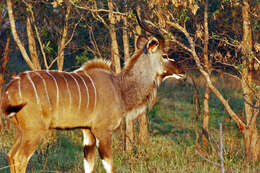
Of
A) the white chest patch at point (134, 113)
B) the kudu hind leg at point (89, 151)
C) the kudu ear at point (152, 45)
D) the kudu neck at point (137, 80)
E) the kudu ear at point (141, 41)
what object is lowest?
the kudu hind leg at point (89, 151)

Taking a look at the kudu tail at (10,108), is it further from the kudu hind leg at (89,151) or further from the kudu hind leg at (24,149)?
the kudu hind leg at (89,151)

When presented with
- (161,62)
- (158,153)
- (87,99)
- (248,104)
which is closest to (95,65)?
(87,99)

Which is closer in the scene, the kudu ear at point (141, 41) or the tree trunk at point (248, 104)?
the kudu ear at point (141, 41)

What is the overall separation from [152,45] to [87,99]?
938 mm

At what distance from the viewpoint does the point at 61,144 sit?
571 centimetres

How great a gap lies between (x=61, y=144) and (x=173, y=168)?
174cm

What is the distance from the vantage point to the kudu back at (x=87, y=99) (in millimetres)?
3477

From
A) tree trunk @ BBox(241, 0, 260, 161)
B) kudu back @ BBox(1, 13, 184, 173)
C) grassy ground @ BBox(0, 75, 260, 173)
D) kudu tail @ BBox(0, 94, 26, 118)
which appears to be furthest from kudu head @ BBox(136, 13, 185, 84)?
kudu tail @ BBox(0, 94, 26, 118)

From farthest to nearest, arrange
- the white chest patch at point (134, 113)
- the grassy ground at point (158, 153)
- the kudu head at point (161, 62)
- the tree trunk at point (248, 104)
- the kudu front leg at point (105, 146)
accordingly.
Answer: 1. the tree trunk at point (248, 104)
2. the grassy ground at point (158, 153)
3. the kudu head at point (161, 62)
4. the white chest patch at point (134, 113)
5. the kudu front leg at point (105, 146)

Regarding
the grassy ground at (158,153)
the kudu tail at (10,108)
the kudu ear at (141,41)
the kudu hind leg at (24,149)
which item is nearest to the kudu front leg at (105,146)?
the grassy ground at (158,153)

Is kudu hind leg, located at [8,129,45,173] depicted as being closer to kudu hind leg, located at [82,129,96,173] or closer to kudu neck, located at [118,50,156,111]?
kudu hind leg, located at [82,129,96,173]

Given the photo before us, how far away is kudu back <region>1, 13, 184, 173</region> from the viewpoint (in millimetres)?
3477

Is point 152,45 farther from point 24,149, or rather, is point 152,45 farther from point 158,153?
point 24,149

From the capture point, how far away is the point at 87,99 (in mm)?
3871
